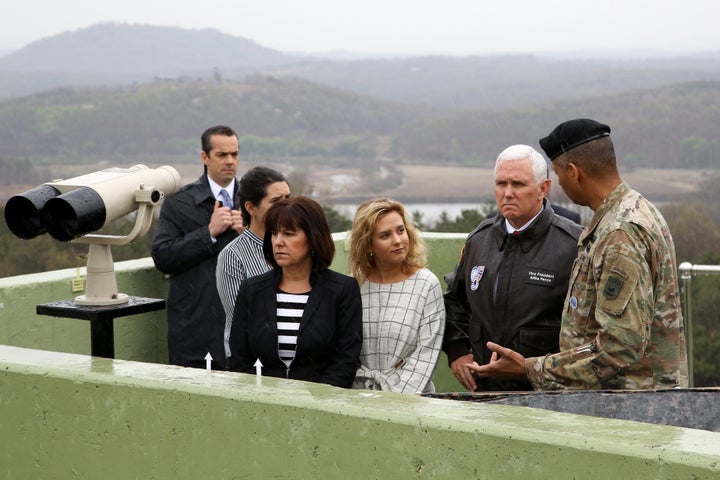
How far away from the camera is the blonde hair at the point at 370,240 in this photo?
4.54 metres

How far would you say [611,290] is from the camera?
11.6ft

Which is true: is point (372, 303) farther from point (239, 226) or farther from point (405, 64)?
point (405, 64)

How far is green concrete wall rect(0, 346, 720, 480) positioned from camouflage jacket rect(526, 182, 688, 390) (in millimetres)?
458

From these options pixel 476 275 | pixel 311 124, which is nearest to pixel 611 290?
pixel 476 275

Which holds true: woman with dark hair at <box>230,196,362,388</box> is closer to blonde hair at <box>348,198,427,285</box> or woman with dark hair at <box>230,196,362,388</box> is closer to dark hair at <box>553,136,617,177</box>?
blonde hair at <box>348,198,427,285</box>

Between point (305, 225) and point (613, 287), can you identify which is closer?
point (613, 287)

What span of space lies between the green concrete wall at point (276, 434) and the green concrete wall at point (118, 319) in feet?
5.14

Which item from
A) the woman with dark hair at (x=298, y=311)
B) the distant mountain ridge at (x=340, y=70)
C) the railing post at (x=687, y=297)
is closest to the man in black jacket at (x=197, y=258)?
the woman with dark hair at (x=298, y=311)

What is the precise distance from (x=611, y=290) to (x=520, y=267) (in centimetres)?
82

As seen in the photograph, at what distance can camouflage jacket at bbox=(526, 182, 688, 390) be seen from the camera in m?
3.54

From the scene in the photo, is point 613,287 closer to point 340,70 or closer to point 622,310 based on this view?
point 622,310

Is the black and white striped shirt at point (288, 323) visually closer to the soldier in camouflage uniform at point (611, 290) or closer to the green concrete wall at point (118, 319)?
the soldier in camouflage uniform at point (611, 290)

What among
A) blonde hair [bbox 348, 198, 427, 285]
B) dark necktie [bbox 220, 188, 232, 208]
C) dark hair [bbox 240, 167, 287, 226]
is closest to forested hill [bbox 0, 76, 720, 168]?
dark necktie [bbox 220, 188, 232, 208]

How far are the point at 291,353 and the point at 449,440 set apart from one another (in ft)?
4.09
